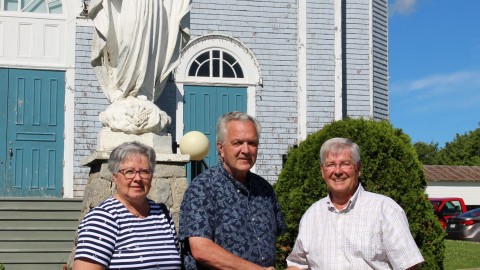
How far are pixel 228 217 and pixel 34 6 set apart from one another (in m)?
10.2

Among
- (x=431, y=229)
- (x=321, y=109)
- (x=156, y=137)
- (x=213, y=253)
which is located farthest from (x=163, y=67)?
(x=321, y=109)

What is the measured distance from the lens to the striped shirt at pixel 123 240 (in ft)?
12.1

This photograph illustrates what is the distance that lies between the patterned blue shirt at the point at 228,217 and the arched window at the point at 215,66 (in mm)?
9765

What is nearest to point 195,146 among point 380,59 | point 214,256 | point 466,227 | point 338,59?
point 214,256

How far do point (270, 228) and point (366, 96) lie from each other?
10885mm

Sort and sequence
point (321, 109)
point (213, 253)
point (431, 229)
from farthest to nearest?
1. point (321, 109)
2. point (431, 229)
3. point (213, 253)

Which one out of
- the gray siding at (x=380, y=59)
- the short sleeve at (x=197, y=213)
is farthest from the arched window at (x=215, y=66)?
the short sleeve at (x=197, y=213)

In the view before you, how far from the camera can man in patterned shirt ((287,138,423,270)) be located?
Result: 377cm

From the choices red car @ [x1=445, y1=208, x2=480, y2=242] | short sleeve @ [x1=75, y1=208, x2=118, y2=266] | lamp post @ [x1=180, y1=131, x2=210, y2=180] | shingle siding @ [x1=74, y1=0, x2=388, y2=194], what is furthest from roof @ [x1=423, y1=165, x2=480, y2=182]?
short sleeve @ [x1=75, y1=208, x2=118, y2=266]

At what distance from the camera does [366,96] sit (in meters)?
14.8

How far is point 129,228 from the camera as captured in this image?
378 centimetres

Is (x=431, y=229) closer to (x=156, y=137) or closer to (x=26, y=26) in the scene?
(x=156, y=137)

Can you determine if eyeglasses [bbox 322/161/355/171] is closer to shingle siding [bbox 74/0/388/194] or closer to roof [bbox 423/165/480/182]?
shingle siding [bbox 74/0/388/194]

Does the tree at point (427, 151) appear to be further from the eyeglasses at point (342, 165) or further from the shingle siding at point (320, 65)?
the eyeglasses at point (342, 165)
